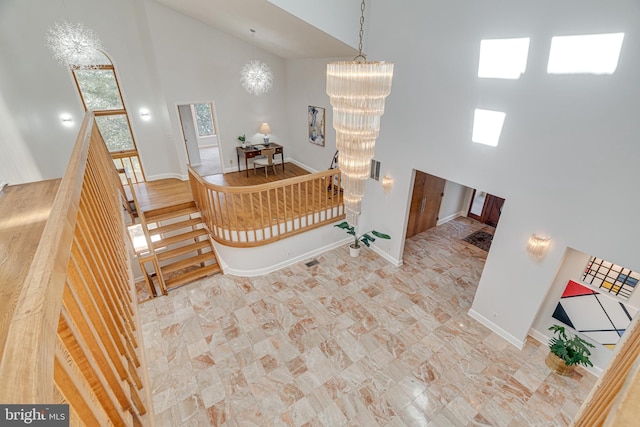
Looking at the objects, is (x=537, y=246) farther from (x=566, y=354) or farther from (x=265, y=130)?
(x=265, y=130)

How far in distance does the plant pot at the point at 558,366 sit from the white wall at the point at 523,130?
1.31ft

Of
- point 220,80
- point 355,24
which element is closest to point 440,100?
point 355,24

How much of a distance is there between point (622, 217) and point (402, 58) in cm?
351

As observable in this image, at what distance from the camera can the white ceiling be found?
4996 millimetres

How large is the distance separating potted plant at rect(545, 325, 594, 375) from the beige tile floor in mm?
126

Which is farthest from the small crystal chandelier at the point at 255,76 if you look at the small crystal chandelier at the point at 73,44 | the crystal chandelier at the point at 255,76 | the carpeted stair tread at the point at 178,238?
the carpeted stair tread at the point at 178,238

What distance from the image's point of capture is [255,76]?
8117 millimetres

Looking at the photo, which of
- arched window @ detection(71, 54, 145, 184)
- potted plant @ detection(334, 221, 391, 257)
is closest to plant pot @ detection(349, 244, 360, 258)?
potted plant @ detection(334, 221, 391, 257)

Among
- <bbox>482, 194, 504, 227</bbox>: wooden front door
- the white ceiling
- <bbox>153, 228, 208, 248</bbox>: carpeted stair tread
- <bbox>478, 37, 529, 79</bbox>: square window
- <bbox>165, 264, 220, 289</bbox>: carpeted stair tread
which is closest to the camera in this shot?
<bbox>478, 37, 529, 79</bbox>: square window

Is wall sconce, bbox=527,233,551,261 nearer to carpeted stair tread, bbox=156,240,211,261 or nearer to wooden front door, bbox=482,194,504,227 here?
wooden front door, bbox=482,194,504,227

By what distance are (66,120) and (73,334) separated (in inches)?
322

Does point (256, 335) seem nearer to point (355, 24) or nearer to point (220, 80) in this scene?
point (355, 24)

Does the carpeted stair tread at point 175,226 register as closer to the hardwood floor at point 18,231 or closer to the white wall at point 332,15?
the hardwood floor at point 18,231

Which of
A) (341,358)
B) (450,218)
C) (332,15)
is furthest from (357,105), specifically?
(450,218)
